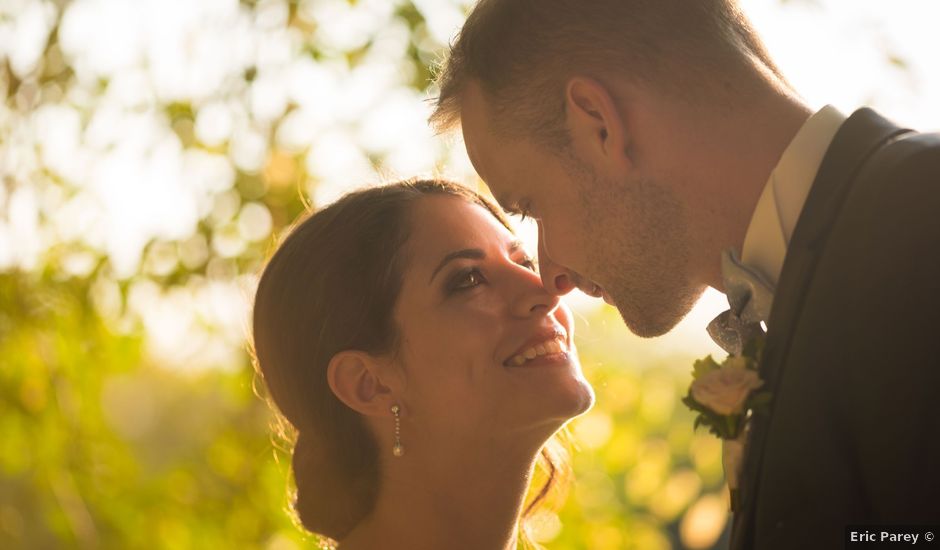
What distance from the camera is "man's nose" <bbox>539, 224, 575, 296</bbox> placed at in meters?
2.58

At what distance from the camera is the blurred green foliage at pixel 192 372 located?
3.67 m

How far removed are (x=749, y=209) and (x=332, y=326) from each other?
1068 millimetres

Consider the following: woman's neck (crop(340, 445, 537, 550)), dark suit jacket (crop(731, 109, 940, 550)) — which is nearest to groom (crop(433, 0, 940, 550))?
dark suit jacket (crop(731, 109, 940, 550))

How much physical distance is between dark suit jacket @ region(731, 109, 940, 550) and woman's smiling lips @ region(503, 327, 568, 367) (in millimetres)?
820

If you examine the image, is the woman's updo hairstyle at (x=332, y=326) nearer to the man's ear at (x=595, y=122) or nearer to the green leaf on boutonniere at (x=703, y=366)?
the man's ear at (x=595, y=122)

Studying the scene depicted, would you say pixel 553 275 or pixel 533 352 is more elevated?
pixel 553 275

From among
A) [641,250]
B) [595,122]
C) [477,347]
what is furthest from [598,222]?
[477,347]

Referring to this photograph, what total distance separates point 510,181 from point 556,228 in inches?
6.2

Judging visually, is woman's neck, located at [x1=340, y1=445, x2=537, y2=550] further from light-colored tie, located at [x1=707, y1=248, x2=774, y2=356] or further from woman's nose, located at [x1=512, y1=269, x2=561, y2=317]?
light-colored tie, located at [x1=707, y1=248, x2=774, y2=356]

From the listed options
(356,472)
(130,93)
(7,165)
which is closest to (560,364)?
(356,472)

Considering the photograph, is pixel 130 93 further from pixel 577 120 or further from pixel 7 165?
pixel 577 120

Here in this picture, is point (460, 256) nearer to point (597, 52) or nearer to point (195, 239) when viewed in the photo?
point (597, 52)

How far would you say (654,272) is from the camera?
2367 millimetres

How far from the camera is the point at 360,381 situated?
8.87 feet
